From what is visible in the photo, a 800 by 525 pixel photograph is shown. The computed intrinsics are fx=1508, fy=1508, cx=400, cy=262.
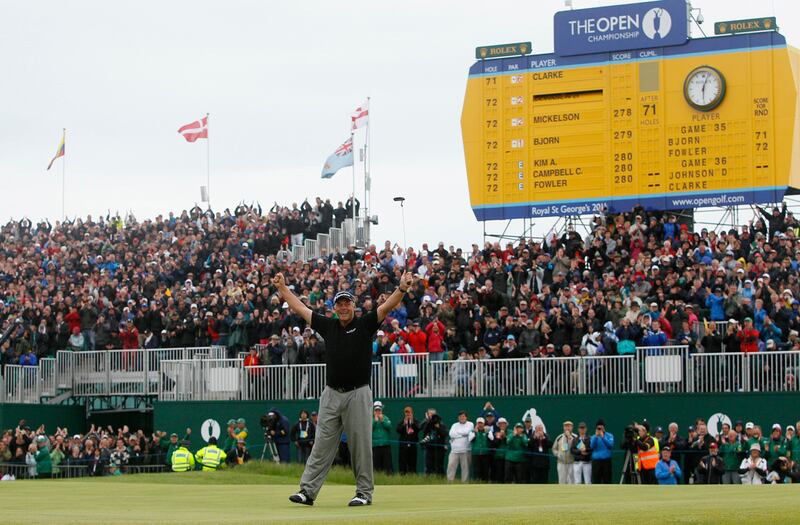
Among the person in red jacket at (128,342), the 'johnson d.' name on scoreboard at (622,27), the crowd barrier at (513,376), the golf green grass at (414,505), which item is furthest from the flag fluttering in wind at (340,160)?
the golf green grass at (414,505)

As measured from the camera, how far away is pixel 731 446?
25.8 meters

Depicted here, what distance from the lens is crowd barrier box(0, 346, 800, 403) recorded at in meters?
28.9

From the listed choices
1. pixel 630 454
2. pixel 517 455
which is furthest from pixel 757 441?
pixel 517 455

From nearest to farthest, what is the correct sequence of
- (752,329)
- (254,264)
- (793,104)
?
(752,329)
(793,104)
(254,264)

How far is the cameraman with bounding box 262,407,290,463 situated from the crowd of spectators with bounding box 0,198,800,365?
2200 mm

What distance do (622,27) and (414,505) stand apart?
86.0 ft

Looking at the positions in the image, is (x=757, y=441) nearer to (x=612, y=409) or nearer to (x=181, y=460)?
(x=612, y=409)

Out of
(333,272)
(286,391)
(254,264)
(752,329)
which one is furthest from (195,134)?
(752,329)

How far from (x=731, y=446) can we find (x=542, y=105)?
574 inches

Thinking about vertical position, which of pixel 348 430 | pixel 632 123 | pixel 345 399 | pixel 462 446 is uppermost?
pixel 632 123

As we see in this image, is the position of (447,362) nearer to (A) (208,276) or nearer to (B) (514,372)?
(B) (514,372)

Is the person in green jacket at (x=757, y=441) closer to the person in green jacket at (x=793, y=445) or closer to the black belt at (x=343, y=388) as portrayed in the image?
the person in green jacket at (x=793, y=445)

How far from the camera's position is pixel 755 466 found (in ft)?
81.7

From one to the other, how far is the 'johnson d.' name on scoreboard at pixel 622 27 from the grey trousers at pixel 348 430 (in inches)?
1011
